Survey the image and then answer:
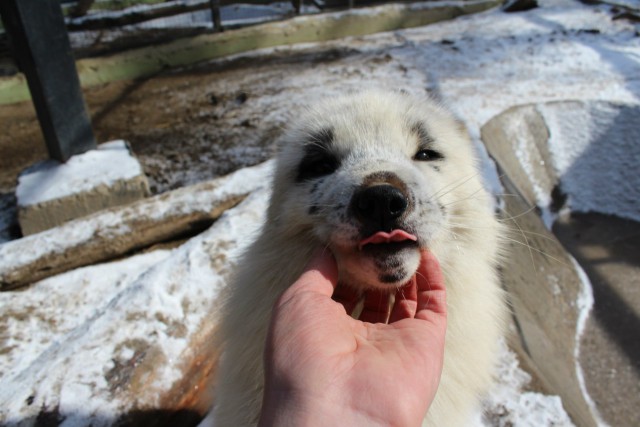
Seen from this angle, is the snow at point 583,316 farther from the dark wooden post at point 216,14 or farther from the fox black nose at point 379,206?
the dark wooden post at point 216,14

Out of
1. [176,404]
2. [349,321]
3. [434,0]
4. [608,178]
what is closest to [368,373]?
[349,321]

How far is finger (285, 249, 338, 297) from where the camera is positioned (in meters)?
1.23

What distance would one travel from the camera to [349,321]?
1.21m

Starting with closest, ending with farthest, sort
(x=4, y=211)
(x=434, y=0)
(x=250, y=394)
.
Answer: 1. (x=250, y=394)
2. (x=4, y=211)
3. (x=434, y=0)

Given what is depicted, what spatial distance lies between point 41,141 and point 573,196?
18.4 ft

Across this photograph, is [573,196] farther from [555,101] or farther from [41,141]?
[41,141]

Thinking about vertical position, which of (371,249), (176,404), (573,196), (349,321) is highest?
(371,249)

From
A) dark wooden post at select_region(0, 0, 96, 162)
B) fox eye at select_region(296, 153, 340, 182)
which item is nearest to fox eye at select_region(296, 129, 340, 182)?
fox eye at select_region(296, 153, 340, 182)

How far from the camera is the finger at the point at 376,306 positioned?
146 centimetres

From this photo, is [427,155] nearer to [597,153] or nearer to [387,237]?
[387,237]

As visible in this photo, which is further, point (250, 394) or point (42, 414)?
point (42, 414)

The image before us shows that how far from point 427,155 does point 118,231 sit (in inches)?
81.8

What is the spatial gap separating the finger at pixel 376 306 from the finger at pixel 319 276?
0.66ft

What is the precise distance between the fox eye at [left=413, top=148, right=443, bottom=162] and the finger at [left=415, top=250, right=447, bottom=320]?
1.44 feet
